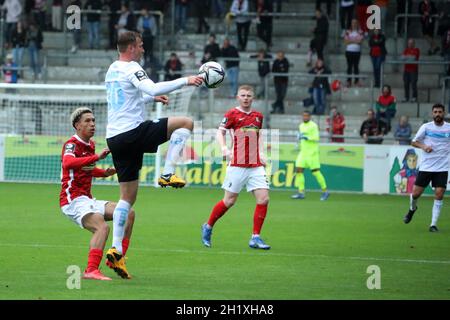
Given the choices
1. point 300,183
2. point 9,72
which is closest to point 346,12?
point 300,183

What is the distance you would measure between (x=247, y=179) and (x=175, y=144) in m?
3.58

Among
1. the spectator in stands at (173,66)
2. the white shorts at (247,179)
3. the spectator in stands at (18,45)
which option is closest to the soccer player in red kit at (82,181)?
the white shorts at (247,179)

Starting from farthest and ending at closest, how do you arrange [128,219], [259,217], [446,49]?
[446,49]
[259,217]
[128,219]

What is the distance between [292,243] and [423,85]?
18.5 meters

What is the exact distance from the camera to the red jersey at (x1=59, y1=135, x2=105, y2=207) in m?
11.8

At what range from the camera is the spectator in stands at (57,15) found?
36.8 m

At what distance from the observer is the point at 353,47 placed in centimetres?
3275

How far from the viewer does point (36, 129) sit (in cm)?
2962

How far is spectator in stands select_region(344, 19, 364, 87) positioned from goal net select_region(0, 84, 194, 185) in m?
5.86

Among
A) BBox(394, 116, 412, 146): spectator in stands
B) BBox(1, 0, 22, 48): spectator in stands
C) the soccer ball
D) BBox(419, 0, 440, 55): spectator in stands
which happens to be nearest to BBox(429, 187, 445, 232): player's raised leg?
the soccer ball

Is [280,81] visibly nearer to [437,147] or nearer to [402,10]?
[402,10]

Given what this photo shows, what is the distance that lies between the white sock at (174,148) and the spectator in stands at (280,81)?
810 inches

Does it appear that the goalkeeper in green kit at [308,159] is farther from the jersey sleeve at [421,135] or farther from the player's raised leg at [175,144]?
the player's raised leg at [175,144]
